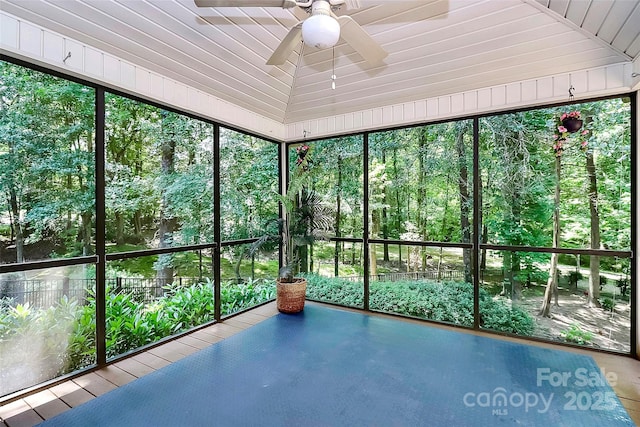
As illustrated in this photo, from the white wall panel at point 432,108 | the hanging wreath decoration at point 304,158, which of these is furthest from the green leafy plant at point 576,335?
the hanging wreath decoration at point 304,158

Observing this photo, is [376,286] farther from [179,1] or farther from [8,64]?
[8,64]

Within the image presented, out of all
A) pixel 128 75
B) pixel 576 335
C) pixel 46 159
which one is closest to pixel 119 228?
pixel 46 159

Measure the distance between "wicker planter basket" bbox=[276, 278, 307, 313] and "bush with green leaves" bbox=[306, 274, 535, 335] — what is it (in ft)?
2.37

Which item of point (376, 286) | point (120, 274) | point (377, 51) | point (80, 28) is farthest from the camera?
point (376, 286)

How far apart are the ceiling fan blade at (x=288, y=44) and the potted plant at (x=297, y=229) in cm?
198

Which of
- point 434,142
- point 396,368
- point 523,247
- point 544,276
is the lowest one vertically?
point 396,368

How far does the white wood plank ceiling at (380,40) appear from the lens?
231cm

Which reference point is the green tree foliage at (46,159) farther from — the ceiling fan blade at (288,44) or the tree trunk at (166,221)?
the ceiling fan blade at (288,44)

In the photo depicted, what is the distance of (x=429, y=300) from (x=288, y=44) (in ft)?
11.5

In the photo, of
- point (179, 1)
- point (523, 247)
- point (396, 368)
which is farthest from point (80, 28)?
point (523, 247)

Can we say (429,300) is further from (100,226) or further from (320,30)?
(100,226)

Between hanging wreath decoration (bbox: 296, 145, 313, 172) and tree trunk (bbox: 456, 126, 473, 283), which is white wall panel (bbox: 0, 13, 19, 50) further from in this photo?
tree trunk (bbox: 456, 126, 473, 283)

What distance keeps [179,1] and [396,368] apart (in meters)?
3.52

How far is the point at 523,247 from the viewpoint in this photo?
3395mm
